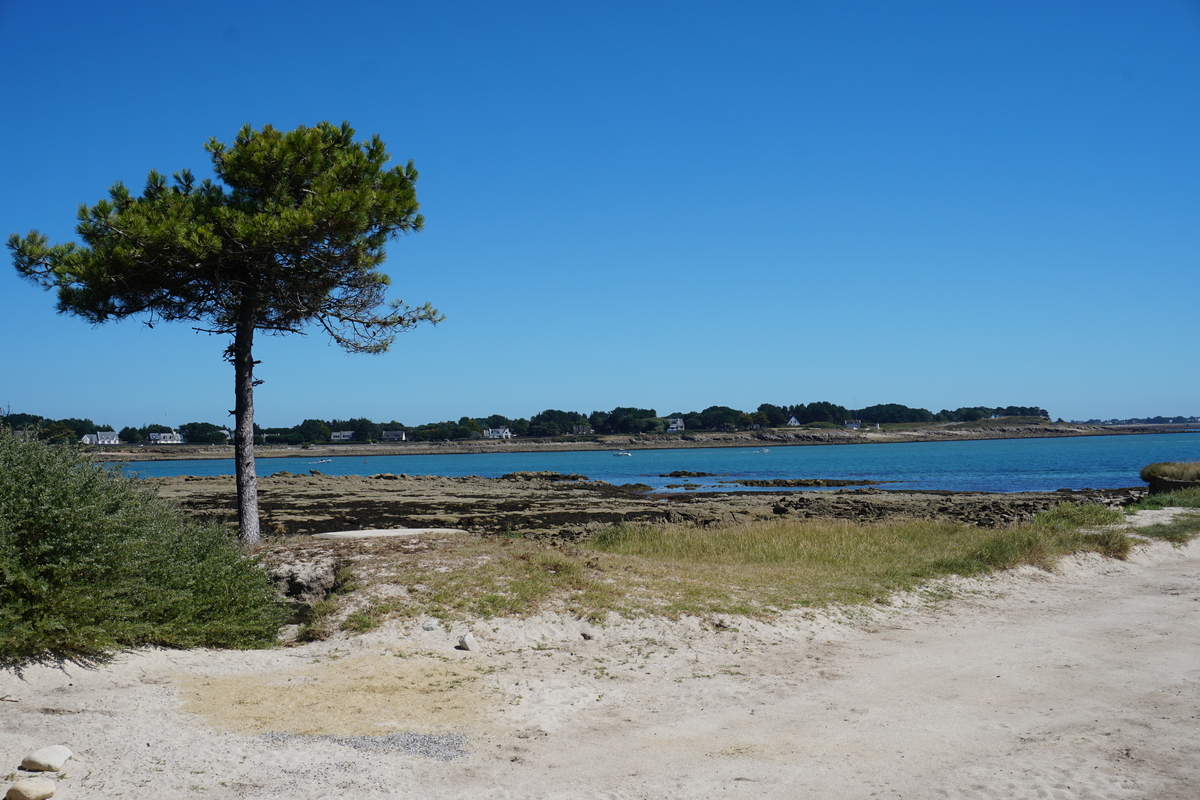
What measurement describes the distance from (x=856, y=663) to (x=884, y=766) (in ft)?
11.6

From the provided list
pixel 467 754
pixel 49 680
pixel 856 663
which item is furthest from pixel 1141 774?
pixel 49 680

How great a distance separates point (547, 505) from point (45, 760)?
31.7m

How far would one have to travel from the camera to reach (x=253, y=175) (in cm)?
1466

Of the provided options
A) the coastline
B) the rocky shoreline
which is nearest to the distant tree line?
the coastline

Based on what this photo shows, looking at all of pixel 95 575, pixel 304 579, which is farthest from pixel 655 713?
pixel 304 579

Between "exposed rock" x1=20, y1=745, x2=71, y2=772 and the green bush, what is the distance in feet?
6.52

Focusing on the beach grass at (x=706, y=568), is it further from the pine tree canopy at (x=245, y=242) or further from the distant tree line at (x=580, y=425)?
the distant tree line at (x=580, y=425)

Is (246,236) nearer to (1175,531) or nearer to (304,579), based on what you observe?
(304,579)

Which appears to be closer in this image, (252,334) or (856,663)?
(856,663)

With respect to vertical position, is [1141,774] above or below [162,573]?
below

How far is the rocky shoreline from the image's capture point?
90.5 ft

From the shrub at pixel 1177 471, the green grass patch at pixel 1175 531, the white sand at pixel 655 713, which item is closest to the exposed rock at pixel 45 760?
the white sand at pixel 655 713

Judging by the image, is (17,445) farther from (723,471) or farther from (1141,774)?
(723,471)

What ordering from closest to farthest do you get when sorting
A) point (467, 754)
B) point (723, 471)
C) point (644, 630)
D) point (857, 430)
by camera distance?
point (467, 754)
point (644, 630)
point (723, 471)
point (857, 430)
